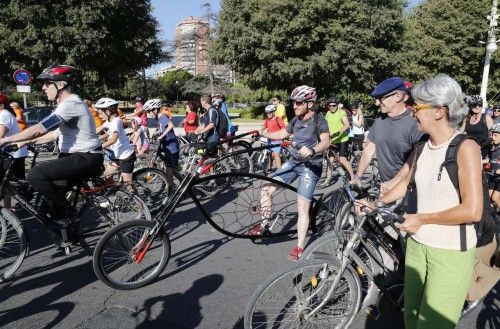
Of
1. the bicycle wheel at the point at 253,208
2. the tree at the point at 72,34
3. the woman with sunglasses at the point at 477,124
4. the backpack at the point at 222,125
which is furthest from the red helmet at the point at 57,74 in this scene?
the tree at the point at 72,34

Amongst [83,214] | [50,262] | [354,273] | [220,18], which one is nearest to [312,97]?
[354,273]

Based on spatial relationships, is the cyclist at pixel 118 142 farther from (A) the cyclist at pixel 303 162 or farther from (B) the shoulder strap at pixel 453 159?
(B) the shoulder strap at pixel 453 159

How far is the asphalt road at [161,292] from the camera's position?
3438mm

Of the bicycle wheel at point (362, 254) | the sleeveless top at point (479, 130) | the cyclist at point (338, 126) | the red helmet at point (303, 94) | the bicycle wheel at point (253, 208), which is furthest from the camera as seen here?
the cyclist at point (338, 126)

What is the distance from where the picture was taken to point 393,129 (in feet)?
12.4

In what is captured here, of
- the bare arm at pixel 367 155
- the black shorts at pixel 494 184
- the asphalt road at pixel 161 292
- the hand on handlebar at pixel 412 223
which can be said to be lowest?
the asphalt road at pixel 161 292

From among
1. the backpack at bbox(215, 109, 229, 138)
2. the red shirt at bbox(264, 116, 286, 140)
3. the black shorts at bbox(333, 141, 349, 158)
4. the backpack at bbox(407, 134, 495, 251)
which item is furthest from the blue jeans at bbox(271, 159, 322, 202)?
the red shirt at bbox(264, 116, 286, 140)

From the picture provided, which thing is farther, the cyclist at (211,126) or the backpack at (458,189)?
the cyclist at (211,126)

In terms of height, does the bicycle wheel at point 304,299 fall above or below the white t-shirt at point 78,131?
below

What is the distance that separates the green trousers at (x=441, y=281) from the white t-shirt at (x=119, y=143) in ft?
15.8

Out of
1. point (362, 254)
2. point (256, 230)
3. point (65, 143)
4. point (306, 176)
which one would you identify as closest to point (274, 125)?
point (256, 230)

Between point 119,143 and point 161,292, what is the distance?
2.97 m

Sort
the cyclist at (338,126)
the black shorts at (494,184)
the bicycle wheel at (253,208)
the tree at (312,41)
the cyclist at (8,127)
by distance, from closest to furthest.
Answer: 1. the bicycle wheel at (253,208)
2. the black shorts at (494,184)
3. the cyclist at (8,127)
4. the cyclist at (338,126)
5. the tree at (312,41)

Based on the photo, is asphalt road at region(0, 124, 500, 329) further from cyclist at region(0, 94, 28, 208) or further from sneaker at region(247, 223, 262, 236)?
cyclist at region(0, 94, 28, 208)
